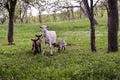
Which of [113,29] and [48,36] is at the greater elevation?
[113,29]

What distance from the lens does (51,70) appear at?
1494 centimetres

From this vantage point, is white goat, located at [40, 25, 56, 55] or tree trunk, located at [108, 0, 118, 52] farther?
tree trunk, located at [108, 0, 118, 52]

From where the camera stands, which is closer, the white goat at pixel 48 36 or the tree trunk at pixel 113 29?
the white goat at pixel 48 36

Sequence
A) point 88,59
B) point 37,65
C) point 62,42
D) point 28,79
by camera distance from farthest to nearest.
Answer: point 62,42 < point 88,59 < point 37,65 < point 28,79

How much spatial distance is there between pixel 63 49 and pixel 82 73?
427 inches

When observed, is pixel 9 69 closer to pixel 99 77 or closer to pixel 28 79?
pixel 28 79

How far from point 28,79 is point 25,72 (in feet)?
4.41

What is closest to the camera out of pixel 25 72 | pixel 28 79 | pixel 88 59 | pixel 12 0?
pixel 28 79

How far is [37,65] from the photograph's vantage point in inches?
646

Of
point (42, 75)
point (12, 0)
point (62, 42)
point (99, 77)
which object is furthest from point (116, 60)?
point (12, 0)

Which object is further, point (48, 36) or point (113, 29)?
point (113, 29)

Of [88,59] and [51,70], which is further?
[88,59]

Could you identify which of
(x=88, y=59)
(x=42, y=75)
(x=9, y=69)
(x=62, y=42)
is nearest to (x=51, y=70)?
(x=42, y=75)

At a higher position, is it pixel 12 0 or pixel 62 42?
pixel 12 0
